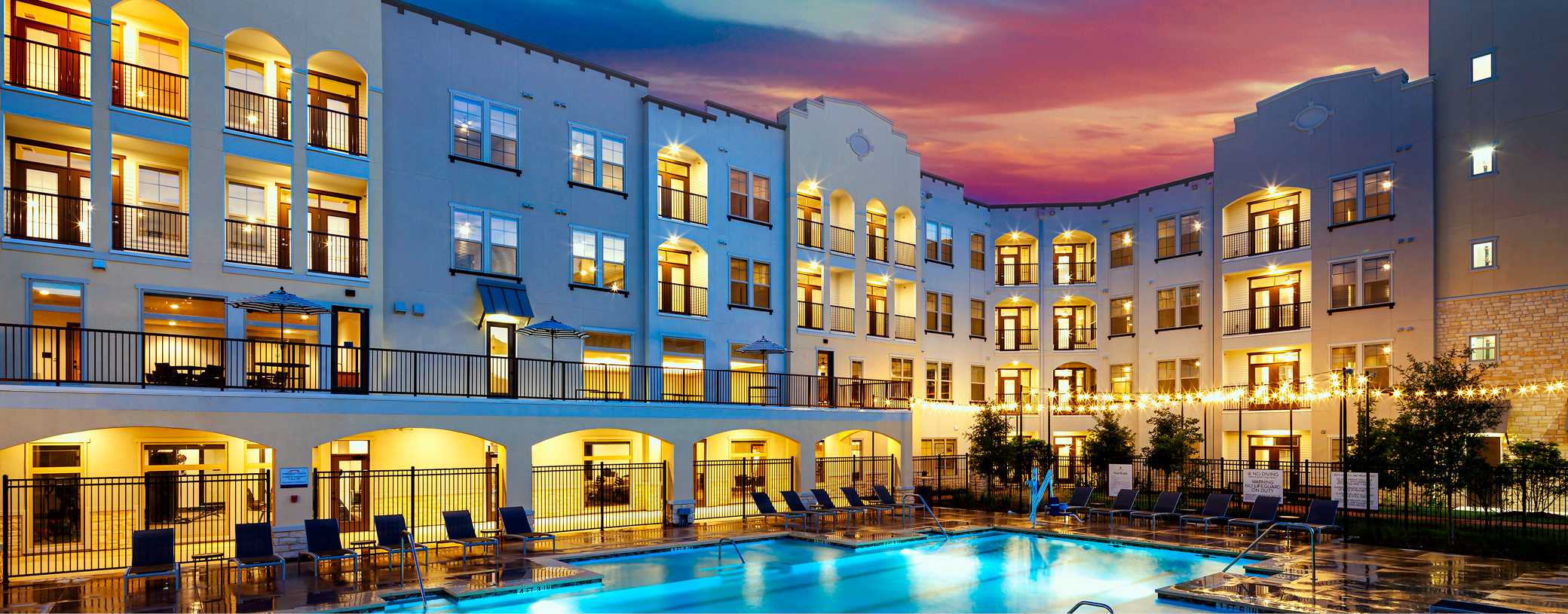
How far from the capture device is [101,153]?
18.3 meters

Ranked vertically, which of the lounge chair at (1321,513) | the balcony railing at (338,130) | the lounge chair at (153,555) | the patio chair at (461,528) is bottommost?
the lounge chair at (1321,513)

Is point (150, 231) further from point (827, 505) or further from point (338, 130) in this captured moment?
point (827, 505)

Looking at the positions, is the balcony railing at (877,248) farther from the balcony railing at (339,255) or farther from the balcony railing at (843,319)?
the balcony railing at (339,255)

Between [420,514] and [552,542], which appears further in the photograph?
[420,514]

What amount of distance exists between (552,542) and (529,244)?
9170 millimetres

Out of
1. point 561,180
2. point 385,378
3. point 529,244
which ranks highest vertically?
point 561,180

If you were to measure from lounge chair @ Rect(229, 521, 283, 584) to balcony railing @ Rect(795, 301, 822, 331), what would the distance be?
19.2 metres

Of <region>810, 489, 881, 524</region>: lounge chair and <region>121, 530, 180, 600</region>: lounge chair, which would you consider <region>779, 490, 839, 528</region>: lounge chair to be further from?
<region>121, 530, 180, 600</region>: lounge chair

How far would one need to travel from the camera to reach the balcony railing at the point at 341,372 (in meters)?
17.5

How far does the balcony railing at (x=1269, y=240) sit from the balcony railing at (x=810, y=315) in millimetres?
15443

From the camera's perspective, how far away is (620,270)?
87.7ft

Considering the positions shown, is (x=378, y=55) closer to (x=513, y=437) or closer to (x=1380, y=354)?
(x=513, y=437)

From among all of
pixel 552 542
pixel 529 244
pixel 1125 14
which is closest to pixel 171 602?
pixel 552 542

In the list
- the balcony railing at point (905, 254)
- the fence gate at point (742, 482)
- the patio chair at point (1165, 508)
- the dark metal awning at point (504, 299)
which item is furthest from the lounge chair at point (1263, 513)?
the dark metal awning at point (504, 299)
